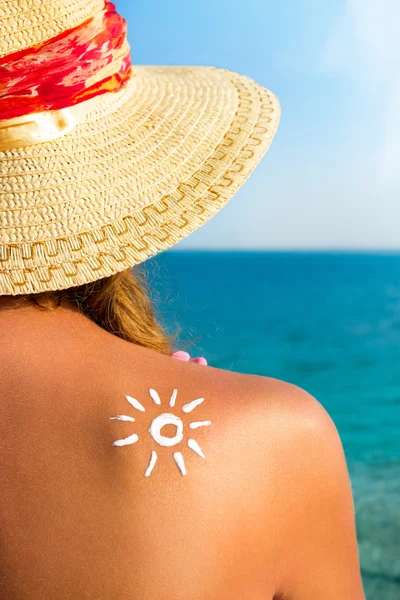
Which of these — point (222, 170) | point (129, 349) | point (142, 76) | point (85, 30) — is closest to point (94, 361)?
point (129, 349)

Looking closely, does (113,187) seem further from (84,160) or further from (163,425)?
(163,425)

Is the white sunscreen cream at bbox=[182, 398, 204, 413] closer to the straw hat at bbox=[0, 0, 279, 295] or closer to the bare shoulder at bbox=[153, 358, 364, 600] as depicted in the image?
the bare shoulder at bbox=[153, 358, 364, 600]

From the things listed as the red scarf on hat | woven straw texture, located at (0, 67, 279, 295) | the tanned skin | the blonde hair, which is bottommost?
the tanned skin

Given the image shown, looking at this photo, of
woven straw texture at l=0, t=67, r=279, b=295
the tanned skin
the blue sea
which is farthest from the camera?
the blue sea

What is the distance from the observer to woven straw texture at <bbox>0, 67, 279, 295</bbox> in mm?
1036

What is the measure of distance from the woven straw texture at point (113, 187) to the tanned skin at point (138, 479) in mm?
115

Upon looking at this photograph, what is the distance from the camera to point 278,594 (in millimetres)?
1019

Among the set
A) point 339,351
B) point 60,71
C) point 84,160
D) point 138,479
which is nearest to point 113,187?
point 84,160

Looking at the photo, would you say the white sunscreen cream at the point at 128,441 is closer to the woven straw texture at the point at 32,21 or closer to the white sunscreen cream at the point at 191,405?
the white sunscreen cream at the point at 191,405

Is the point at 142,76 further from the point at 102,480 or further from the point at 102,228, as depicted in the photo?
the point at 102,480

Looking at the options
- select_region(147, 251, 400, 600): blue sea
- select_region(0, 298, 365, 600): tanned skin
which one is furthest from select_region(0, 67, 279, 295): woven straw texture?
select_region(147, 251, 400, 600): blue sea

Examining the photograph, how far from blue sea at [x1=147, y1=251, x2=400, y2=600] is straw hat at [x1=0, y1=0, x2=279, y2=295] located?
384 mm

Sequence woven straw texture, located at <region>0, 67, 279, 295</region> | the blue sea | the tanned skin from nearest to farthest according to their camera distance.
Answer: the tanned skin < woven straw texture, located at <region>0, 67, 279, 295</region> < the blue sea

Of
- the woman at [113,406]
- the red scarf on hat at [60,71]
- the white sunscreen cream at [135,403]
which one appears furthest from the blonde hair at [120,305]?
the red scarf on hat at [60,71]
